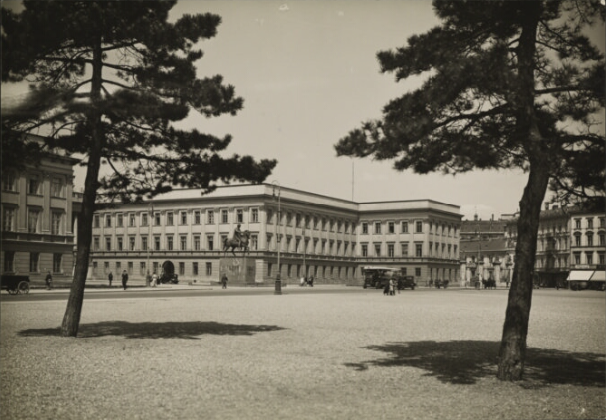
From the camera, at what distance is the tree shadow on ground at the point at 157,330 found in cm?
1705

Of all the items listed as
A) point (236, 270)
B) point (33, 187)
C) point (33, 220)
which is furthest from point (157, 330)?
point (236, 270)

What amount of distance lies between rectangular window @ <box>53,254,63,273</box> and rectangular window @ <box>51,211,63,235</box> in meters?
2.26

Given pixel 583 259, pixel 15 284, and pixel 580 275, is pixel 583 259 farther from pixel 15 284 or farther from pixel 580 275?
pixel 15 284

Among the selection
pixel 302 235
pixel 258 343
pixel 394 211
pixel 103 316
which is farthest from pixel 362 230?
pixel 258 343

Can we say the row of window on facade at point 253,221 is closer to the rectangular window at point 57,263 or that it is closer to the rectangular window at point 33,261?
the rectangular window at point 57,263

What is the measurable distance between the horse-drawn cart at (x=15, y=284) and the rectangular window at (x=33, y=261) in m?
17.6

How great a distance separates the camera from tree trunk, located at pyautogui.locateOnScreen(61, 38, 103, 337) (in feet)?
52.6

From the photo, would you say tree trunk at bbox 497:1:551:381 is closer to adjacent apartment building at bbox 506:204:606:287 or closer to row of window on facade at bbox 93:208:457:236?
adjacent apartment building at bbox 506:204:606:287

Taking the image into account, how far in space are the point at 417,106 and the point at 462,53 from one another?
1149 millimetres

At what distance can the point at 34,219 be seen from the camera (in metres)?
57.1

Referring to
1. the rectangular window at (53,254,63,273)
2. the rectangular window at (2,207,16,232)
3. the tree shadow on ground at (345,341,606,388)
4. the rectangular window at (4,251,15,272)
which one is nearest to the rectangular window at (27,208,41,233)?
the rectangular window at (2,207,16,232)

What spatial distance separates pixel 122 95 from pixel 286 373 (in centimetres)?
666

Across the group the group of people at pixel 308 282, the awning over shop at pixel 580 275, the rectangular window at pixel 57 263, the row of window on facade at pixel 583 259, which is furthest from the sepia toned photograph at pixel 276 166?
the row of window on facade at pixel 583 259

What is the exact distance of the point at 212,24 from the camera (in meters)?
15.5
